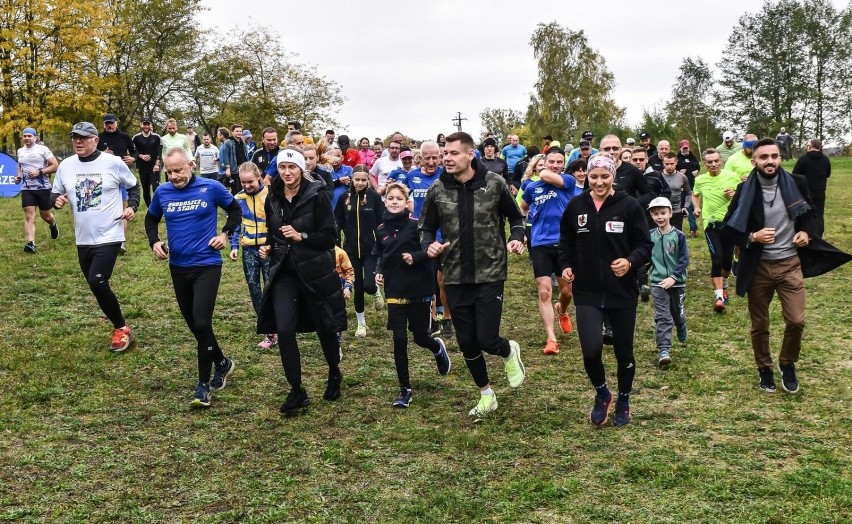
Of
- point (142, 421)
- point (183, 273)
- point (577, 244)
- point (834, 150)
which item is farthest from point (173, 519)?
point (834, 150)

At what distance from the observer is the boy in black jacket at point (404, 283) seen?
271 inches

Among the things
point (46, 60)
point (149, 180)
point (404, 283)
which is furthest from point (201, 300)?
point (46, 60)

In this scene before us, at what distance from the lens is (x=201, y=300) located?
6895 millimetres

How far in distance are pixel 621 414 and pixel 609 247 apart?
1.39 m

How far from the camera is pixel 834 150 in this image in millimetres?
60969

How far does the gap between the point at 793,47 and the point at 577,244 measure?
6524 centimetres

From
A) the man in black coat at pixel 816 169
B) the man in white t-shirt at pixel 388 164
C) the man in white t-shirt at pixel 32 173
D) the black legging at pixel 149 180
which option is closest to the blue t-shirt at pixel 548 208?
the man in white t-shirt at pixel 388 164

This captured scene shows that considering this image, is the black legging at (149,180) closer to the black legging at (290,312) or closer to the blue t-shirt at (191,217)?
the blue t-shirt at (191,217)

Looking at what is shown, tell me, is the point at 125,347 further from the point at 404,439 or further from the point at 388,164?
the point at 388,164

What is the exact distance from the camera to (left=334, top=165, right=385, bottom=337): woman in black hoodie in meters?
9.30

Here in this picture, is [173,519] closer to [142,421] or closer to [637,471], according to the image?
[142,421]

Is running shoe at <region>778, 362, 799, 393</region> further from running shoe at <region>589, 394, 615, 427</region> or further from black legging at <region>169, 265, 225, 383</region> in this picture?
black legging at <region>169, 265, 225, 383</region>

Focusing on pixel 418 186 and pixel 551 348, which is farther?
pixel 418 186

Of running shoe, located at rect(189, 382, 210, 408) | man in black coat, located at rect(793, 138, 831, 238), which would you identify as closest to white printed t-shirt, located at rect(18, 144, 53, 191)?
running shoe, located at rect(189, 382, 210, 408)
